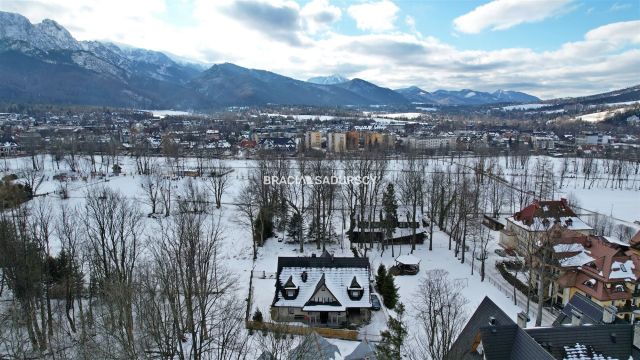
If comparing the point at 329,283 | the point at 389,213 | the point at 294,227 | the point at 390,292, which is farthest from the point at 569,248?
the point at 294,227

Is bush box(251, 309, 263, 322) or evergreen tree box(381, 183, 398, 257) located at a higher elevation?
evergreen tree box(381, 183, 398, 257)

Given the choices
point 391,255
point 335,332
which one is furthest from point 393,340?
point 391,255

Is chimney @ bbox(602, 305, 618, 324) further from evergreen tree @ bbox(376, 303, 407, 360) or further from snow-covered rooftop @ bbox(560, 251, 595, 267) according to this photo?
snow-covered rooftop @ bbox(560, 251, 595, 267)

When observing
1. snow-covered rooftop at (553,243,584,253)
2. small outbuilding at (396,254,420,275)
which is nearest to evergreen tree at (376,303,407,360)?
small outbuilding at (396,254,420,275)

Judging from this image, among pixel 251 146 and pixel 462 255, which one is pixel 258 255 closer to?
pixel 462 255

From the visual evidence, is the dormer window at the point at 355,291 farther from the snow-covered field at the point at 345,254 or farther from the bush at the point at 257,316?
the bush at the point at 257,316
